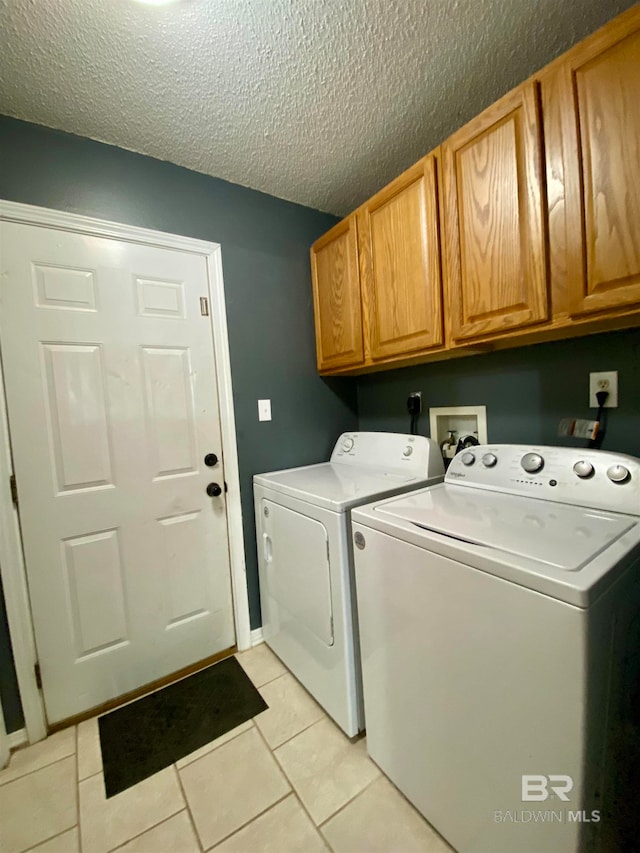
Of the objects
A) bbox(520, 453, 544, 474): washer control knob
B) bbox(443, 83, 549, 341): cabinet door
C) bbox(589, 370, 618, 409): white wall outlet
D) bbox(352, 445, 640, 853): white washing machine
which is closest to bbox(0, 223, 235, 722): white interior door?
bbox(352, 445, 640, 853): white washing machine

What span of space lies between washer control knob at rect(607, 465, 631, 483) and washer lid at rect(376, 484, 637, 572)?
113 mm

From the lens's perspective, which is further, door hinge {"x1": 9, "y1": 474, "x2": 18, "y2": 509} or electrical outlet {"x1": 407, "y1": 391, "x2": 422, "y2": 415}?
electrical outlet {"x1": 407, "y1": 391, "x2": 422, "y2": 415}

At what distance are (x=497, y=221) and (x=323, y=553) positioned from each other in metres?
1.30

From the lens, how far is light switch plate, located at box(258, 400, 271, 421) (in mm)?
1874

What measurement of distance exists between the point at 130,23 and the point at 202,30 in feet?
0.67

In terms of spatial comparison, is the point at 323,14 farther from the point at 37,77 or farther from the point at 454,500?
the point at 454,500

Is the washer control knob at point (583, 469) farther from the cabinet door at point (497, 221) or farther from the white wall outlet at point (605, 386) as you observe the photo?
the cabinet door at point (497, 221)

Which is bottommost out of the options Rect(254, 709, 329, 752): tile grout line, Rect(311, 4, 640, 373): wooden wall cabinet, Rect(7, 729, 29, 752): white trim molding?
Rect(254, 709, 329, 752): tile grout line

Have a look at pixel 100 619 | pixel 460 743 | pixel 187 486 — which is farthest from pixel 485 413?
pixel 100 619

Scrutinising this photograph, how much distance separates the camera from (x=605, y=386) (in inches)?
48.3

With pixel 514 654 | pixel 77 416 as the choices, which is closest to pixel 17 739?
pixel 77 416

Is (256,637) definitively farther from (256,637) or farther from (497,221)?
(497,221)

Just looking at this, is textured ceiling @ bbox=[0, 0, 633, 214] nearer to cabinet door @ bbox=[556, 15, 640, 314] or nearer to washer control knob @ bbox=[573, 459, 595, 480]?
cabinet door @ bbox=[556, 15, 640, 314]

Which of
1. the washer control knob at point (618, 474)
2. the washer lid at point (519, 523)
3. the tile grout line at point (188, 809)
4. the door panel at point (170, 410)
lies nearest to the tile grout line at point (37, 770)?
the tile grout line at point (188, 809)
